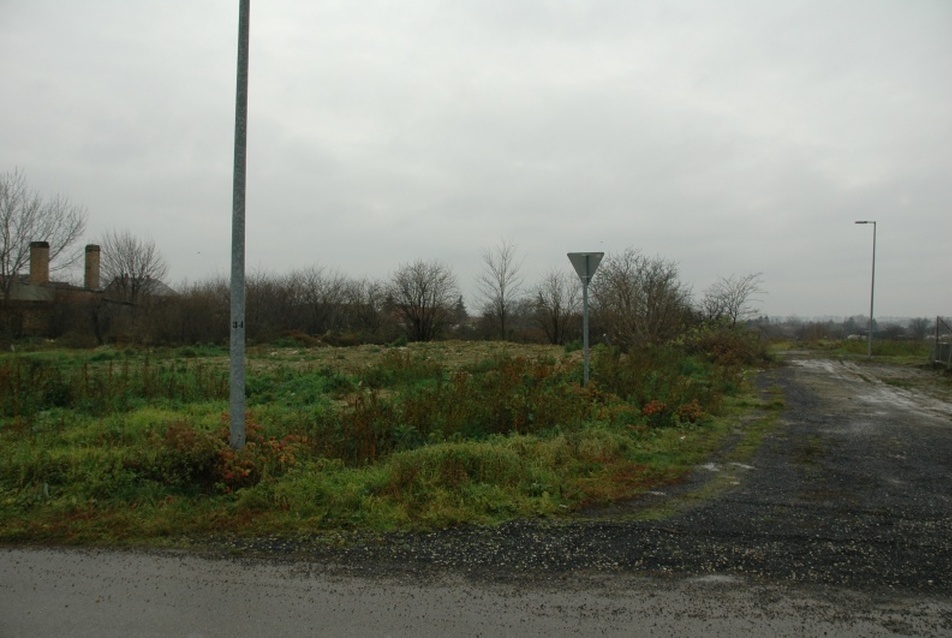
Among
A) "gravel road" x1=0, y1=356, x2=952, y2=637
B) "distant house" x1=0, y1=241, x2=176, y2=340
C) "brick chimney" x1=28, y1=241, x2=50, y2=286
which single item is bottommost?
"gravel road" x1=0, y1=356, x2=952, y2=637

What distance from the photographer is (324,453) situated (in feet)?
24.5

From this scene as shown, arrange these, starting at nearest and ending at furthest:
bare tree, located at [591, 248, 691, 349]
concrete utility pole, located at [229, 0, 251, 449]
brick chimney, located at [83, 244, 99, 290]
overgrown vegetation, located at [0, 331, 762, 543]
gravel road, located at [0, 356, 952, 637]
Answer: gravel road, located at [0, 356, 952, 637] < overgrown vegetation, located at [0, 331, 762, 543] < concrete utility pole, located at [229, 0, 251, 449] < bare tree, located at [591, 248, 691, 349] < brick chimney, located at [83, 244, 99, 290]

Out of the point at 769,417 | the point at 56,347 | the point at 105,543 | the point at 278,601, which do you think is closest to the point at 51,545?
the point at 105,543

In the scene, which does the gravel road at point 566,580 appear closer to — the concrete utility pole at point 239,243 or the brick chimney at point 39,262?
the concrete utility pole at point 239,243

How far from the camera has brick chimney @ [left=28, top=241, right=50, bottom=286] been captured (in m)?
36.7

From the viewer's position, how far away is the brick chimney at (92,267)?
157 ft

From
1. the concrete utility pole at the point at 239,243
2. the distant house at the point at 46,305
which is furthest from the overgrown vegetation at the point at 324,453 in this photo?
the distant house at the point at 46,305

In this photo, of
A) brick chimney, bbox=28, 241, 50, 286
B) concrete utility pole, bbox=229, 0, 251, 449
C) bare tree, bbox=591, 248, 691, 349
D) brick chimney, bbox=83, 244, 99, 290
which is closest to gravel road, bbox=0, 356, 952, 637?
concrete utility pole, bbox=229, 0, 251, 449

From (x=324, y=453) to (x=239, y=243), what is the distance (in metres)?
2.64

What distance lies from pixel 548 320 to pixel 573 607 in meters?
40.4

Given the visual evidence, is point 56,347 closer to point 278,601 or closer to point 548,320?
point 548,320

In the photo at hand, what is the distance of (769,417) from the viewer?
12055 millimetres

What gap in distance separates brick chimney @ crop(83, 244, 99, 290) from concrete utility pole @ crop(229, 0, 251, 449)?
160 feet

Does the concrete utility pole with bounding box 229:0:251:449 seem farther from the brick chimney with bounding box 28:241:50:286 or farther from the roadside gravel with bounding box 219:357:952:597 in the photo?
the brick chimney with bounding box 28:241:50:286
